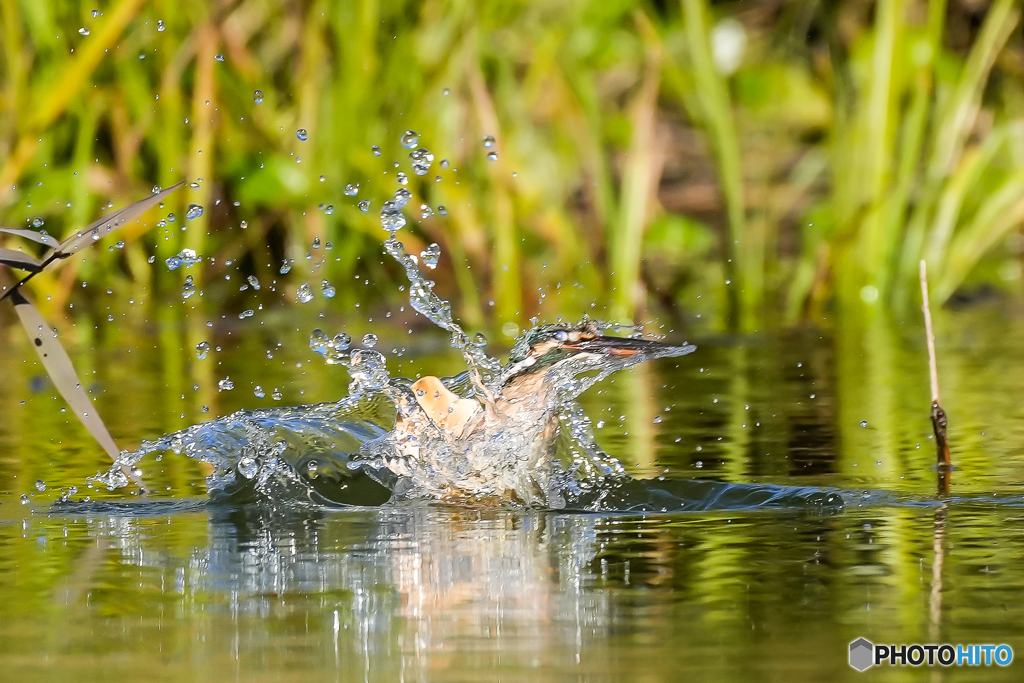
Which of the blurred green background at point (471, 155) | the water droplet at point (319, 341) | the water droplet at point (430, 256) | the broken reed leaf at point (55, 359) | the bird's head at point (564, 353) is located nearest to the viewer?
the broken reed leaf at point (55, 359)

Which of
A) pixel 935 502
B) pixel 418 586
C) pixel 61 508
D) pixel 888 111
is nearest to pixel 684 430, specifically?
pixel 935 502

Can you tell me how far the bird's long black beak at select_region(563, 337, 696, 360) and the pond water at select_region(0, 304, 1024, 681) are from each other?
0.81ft

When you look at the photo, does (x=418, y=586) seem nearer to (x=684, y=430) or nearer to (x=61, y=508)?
(x=61, y=508)

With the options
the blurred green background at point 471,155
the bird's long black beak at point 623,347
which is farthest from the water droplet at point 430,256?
the blurred green background at point 471,155

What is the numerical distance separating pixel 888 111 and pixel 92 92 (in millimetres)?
3172

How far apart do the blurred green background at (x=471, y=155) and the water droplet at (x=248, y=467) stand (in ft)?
9.06

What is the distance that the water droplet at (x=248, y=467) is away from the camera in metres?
3.57

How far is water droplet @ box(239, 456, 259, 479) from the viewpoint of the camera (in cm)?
357

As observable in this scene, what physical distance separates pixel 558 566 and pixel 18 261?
1.12 meters

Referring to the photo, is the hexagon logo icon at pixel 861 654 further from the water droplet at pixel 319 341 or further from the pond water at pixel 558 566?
the water droplet at pixel 319 341

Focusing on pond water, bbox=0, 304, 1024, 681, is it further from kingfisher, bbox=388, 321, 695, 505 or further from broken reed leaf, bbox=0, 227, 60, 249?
broken reed leaf, bbox=0, 227, 60, 249

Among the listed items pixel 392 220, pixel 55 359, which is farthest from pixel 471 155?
pixel 55 359

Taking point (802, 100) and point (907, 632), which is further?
point (802, 100)

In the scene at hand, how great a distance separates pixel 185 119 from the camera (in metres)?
7.70
